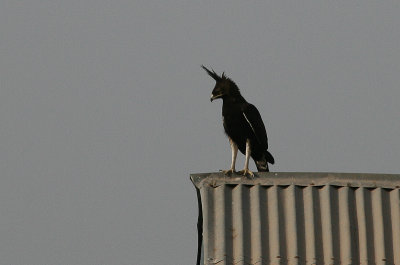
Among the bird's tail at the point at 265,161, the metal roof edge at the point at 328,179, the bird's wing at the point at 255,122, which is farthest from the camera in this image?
the bird's tail at the point at 265,161

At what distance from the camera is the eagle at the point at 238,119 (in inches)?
419

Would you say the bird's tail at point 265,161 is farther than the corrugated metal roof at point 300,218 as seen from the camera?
Yes

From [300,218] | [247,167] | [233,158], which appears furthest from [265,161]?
[300,218]

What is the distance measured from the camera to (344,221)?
7.50 metres

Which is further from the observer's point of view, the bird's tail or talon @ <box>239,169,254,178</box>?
the bird's tail

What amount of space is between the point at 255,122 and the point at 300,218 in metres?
3.20

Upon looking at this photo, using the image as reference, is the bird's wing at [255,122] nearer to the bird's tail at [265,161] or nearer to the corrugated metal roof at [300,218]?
the bird's tail at [265,161]

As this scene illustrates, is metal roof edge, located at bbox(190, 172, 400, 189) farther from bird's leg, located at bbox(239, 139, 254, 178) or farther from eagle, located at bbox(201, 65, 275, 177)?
eagle, located at bbox(201, 65, 275, 177)

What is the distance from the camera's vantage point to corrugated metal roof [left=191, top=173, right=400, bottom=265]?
7383 millimetres

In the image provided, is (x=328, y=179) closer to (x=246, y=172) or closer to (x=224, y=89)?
(x=246, y=172)

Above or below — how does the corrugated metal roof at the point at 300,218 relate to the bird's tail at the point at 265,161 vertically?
below

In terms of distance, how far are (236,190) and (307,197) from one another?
2.05 feet

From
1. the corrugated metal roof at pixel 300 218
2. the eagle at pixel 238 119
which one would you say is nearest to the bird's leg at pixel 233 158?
the eagle at pixel 238 119

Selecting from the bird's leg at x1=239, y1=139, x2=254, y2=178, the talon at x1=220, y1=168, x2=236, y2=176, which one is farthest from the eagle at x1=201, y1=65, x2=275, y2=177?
the talon at x1=220, y1=168, x2=236, y2=176
